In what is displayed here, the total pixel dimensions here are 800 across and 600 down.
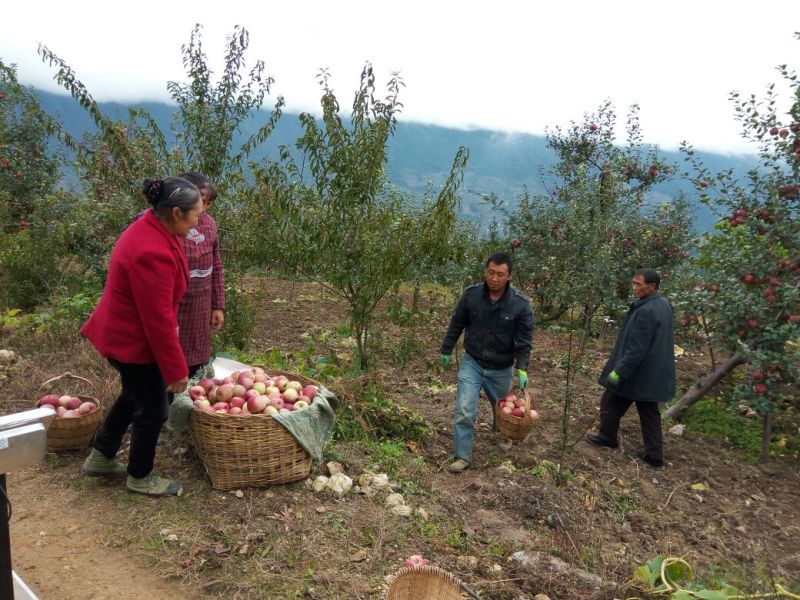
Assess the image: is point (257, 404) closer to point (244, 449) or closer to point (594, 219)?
point (244, 449)

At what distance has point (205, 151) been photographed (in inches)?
234

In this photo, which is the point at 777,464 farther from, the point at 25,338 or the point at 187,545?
the point at 25,338

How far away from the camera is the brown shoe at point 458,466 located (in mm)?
4926

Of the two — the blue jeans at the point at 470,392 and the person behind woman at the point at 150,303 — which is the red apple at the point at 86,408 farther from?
the blue jeans at the point at 470,392

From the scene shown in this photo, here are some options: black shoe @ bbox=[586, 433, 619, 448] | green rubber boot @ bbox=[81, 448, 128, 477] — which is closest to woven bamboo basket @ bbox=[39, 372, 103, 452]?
green rubber boot @ bbox=[81, 448, 128, 477]

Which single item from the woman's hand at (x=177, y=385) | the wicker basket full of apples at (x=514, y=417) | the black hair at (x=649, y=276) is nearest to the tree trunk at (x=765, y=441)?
the black hair at (x=649, y=276)

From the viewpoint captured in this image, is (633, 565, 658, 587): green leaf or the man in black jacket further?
the man in black jacket

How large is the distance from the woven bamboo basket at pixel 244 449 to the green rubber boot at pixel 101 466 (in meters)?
0.54

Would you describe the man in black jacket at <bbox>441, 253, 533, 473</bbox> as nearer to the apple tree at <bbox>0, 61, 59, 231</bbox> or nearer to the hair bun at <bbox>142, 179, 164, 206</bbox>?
the hair bun at <bbox>142, 179, 164, 206</bbox>

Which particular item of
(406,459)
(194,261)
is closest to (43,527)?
(194,261)

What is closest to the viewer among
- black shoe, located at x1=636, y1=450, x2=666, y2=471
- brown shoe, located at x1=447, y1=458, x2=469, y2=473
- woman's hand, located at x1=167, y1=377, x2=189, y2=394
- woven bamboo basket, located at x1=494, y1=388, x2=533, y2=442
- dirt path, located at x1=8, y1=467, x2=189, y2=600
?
dirt path, located at x1=8, y1=467, x2=189, y2=600

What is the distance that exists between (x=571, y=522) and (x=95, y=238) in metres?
6.27

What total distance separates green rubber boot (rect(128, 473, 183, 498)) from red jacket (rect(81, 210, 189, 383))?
95cm

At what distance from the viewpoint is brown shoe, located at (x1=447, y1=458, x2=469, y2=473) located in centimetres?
493
